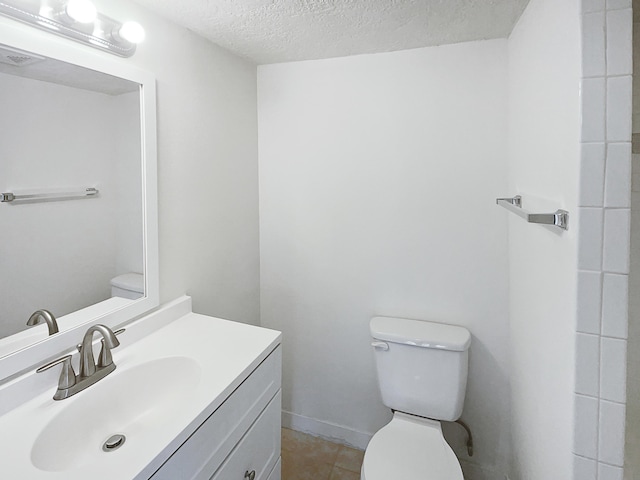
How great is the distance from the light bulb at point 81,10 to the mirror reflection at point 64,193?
147mm

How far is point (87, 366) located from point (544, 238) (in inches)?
59.0

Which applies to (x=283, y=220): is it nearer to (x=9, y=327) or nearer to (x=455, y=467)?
(x=9, y=327)

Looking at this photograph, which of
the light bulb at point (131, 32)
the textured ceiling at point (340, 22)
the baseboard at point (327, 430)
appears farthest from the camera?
the baseboard at point (327, 430)

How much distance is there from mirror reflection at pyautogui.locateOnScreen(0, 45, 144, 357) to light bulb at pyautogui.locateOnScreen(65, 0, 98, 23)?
0.15 meters

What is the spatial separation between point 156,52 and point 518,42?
4.80ft

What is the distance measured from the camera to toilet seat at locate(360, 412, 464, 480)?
1241mm

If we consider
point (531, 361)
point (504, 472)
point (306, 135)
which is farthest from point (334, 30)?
point (504, 472)

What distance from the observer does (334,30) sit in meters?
1.46

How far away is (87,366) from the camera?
102 centimetres

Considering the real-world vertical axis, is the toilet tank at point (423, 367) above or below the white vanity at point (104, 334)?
below

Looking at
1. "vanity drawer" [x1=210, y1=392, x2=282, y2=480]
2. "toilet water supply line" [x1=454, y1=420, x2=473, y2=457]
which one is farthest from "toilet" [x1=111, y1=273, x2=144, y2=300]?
"toilet water supply line" [x1=454, y1=420, x2=473, y2=457]

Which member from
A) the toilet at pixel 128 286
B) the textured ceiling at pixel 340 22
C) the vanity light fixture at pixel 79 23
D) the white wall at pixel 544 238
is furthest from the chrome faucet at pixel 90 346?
the white wall at pixel 544 238

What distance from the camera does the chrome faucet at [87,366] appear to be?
0.96 m

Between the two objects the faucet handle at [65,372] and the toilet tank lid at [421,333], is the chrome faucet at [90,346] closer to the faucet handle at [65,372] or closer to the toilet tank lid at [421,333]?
the faucet handle at [65,372]
